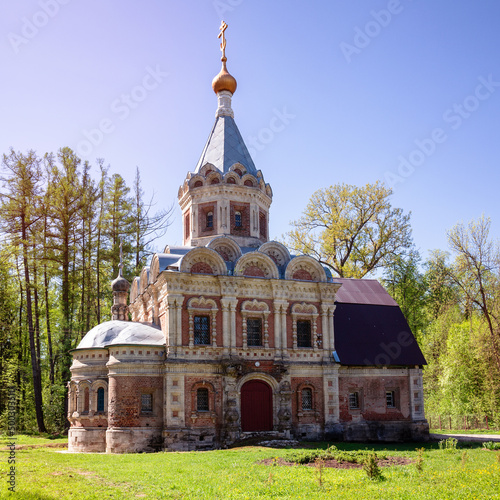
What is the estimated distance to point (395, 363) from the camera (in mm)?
25062

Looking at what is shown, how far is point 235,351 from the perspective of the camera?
22.5 meters

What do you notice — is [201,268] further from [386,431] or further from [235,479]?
[235,479]

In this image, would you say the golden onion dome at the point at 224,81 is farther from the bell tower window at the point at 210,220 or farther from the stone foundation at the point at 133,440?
the stone foundation at the point at 133,440

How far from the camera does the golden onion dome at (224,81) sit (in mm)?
28266

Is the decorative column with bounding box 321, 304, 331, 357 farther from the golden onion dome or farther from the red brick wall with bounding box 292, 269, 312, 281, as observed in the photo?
the golden onion dome

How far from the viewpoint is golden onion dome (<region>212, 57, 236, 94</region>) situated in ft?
92.7

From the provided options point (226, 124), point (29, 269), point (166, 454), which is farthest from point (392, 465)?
point (29, 269)

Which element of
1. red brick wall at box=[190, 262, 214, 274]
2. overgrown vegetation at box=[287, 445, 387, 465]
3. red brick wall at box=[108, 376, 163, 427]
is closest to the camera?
overgrown vegetation at box=[287, 445, 387, 465]

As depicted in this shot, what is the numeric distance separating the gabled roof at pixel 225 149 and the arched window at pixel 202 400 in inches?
387

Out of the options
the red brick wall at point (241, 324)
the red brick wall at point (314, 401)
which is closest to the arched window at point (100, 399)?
the red brick wall at point (241, 324)

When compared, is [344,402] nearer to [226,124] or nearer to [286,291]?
[286,291]

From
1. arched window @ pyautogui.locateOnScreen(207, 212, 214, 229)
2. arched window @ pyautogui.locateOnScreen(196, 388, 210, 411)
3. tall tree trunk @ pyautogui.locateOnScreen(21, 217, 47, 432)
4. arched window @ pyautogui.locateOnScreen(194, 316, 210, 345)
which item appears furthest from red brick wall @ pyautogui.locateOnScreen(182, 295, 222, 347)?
tall tree trunk @ pyautogui.locateOnScreen(21, 217, 47, 432)

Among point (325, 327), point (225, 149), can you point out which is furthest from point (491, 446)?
point (225, 149)

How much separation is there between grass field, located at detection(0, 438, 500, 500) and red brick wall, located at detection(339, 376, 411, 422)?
23.6ft
